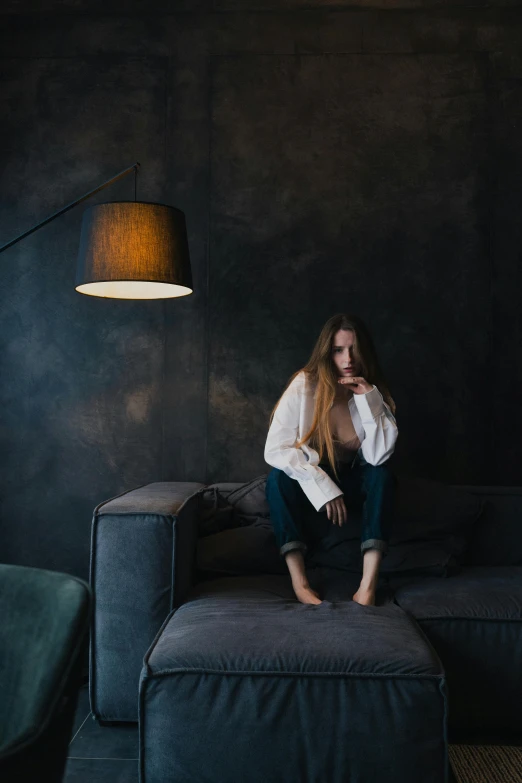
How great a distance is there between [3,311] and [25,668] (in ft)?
9.53

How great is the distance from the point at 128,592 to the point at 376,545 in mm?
897

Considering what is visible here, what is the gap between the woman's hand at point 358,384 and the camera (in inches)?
113

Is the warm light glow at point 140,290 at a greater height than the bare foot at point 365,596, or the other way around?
the warm light glow at point 140,290

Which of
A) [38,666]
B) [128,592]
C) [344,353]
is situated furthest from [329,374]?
[38,666]

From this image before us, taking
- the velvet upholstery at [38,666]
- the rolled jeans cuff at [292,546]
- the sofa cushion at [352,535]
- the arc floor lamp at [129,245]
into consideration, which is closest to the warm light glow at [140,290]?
the arc floor lamp at [129,245]

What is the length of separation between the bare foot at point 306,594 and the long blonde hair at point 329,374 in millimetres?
510

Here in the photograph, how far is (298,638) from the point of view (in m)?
1.97

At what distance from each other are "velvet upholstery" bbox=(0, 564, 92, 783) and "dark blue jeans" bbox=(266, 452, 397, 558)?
158 cm

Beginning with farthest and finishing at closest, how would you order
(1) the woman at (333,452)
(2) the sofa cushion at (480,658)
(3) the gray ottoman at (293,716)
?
(1) the woman at (333,452) → (2) the sofa cushion at (480,658) → (3) the gray ottoman at (293,716)

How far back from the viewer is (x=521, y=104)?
3590 mm

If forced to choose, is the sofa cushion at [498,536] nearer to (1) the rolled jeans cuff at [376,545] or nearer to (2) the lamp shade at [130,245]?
(1) the rolled jeans cuff at [376,545]

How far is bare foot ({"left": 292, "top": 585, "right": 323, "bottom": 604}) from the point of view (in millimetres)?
2471

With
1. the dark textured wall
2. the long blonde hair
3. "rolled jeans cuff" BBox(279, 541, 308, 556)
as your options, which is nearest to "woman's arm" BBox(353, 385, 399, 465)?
the long blonde hair

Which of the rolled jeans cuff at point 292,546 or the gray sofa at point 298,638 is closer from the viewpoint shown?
the gray sofa at point 298,638
